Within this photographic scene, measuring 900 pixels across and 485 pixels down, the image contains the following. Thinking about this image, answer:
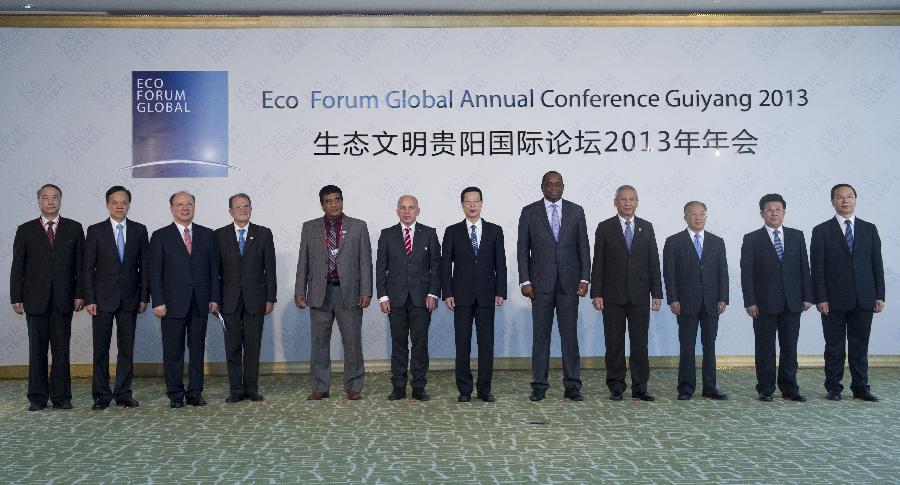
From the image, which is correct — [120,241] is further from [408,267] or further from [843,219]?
[843,219]

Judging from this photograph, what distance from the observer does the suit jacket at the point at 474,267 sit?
23.7 ft

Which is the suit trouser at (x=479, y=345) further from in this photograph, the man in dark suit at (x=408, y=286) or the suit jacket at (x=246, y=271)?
the suit jacket at (x=246, y=271)

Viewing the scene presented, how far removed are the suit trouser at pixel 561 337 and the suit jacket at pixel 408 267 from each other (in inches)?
32.7

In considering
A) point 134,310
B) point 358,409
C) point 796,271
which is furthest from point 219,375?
point 796,271

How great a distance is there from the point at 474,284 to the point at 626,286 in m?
1.17

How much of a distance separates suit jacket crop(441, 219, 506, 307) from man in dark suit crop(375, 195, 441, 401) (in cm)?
14

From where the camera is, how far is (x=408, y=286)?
24.1 ft

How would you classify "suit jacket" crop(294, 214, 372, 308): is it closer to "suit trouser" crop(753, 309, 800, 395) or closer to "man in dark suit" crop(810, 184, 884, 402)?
"suit trouser" crop(753, 309, 800, 395)

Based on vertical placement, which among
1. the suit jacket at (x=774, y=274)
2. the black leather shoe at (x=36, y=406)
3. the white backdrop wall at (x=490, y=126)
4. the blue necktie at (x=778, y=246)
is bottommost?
the black leather shoe at (x=36, y=406)

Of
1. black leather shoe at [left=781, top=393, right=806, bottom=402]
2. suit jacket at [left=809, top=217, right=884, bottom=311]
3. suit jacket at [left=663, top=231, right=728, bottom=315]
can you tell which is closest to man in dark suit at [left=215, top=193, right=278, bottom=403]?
suit jacket at [left=663, top=231, right=728, bottom=315]

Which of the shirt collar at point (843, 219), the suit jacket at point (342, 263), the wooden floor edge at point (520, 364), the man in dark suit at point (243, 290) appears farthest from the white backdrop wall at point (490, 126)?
the shirt collar at point (843, 219)

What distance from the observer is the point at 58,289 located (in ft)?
22.9

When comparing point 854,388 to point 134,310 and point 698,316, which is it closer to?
point 698,316

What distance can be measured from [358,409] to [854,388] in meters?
3.76
